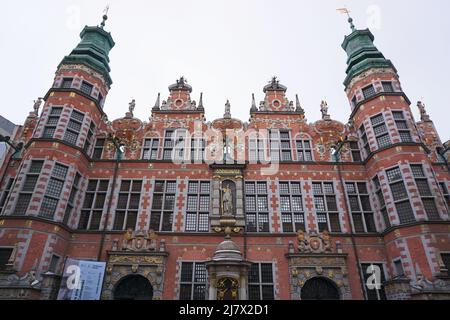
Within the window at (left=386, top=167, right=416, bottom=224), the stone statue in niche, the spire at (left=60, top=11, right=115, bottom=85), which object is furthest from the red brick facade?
the spire at (left=60, top=11, right=115, bottom=85)

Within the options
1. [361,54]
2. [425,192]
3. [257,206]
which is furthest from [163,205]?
[361,54]

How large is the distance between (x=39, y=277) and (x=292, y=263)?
13.6 metres

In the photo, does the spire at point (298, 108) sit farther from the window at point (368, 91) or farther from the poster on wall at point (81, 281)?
the poster on wall at point (81, 281)

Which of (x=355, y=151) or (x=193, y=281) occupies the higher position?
(x=355, y=151)

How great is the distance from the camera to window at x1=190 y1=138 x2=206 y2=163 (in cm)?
2170

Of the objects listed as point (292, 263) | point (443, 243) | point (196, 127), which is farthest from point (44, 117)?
point (443, 243)

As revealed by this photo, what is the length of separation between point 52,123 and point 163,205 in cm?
938

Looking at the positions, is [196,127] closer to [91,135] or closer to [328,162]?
[91,135]

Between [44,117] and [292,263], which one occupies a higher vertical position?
[44,117]

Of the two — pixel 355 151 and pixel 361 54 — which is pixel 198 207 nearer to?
pixel 355 151

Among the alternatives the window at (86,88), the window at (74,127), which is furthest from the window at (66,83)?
the window at (74,127)

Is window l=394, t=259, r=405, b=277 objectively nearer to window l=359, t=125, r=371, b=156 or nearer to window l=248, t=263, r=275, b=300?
window l=248, t=263, r=275, b=300

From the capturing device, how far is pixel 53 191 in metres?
18.5

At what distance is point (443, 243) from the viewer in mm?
16547
